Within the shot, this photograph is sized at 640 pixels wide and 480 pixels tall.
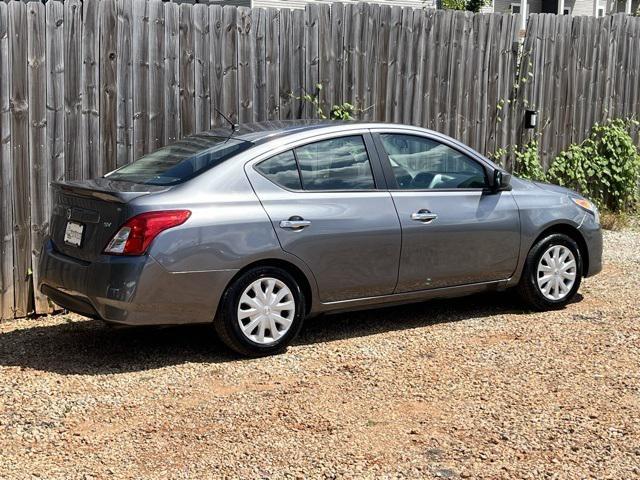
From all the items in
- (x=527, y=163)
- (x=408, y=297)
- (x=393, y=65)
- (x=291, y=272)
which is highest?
(x=393, y=65)

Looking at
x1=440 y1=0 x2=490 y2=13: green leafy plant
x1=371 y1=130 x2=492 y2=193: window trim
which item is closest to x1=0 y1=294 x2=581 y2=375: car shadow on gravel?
x1=371 y1=130 x2=492 y2=193: window trim

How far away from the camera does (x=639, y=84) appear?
12.3 m

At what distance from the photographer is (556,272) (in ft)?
25.5

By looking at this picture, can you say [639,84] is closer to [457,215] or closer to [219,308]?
[457,215]

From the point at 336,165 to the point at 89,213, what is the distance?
1728 mm

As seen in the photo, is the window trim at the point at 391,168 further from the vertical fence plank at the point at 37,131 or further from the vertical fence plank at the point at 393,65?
the vertical fence plank at the point at 37,131

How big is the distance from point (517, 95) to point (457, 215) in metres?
4.10

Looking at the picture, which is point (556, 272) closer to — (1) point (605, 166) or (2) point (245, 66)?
(2) point (245, 66)

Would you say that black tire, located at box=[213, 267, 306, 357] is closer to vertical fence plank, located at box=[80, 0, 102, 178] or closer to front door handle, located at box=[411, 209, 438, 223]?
front door handle, located at box=[411, 209, 438, 223]

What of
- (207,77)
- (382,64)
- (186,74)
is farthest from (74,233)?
(382,64)

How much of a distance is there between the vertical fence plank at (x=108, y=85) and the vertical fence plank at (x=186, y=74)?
594mm

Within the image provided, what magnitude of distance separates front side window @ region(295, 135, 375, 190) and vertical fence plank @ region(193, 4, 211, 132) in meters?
1.85

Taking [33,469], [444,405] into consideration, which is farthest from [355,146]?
[33,469]

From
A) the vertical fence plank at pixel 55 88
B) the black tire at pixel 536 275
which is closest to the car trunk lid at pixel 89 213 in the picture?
the vertical fence plank at pixel 55 88
